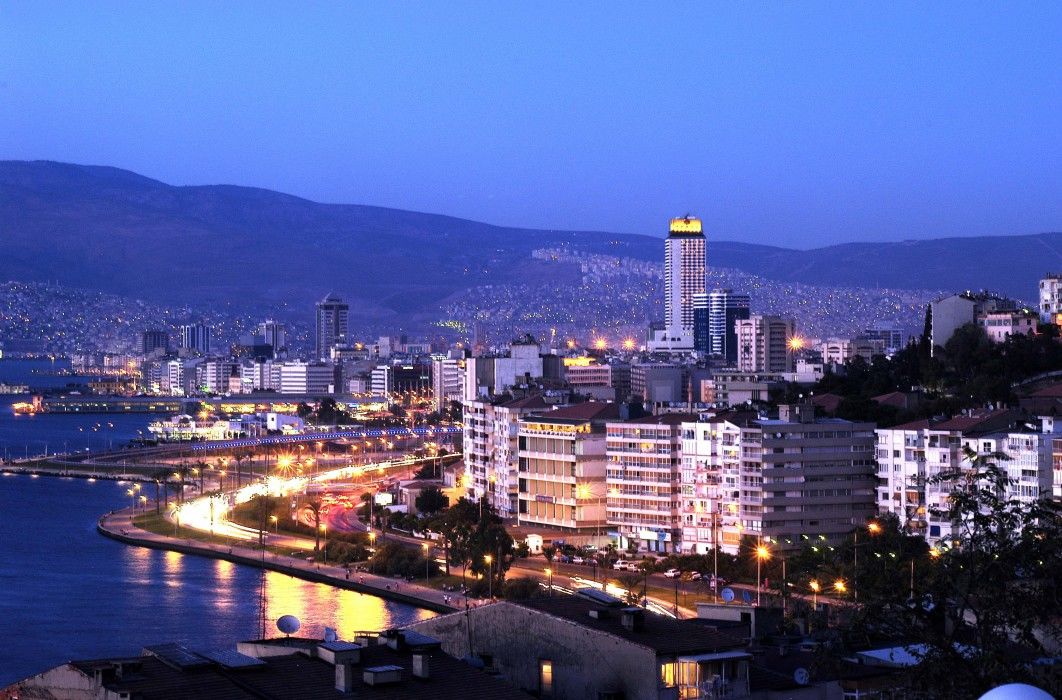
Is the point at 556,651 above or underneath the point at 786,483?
above

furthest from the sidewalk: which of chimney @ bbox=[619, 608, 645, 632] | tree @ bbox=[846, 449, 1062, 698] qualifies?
tree @ bbox=[846, 449, 1062, 698]

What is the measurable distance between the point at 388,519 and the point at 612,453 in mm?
4092

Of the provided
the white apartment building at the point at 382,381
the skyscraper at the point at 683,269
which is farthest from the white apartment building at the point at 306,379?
the skyscraper at the point at 683,269

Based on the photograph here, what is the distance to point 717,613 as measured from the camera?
1085 centimetres

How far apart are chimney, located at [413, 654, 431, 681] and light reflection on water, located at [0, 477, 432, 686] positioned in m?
8.70

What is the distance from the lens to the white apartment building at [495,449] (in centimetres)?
2886

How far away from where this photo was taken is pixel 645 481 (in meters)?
25.2

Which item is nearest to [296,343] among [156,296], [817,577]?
[156,296]

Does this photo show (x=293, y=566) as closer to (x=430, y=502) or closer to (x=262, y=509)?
(x=430, y=502)

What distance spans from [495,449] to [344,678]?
917 inches

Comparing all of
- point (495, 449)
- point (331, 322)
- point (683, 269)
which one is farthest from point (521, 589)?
point (331, 322)

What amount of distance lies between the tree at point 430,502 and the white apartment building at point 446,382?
34034 millimetres

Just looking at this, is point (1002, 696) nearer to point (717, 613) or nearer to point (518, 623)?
point (518, 623)

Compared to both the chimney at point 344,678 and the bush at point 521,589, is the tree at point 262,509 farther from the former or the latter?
the chimney at point 344,678
